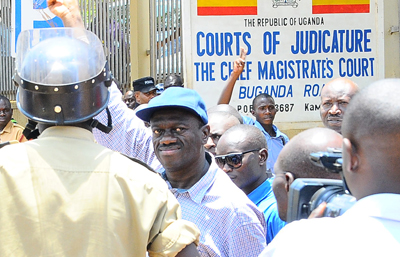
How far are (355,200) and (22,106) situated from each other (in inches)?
47.3

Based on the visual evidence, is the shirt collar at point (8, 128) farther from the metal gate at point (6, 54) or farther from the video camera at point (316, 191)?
the video camera at point (316, 191)

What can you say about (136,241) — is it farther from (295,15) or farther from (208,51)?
(295,15)

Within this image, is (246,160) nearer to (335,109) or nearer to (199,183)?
(199,183)

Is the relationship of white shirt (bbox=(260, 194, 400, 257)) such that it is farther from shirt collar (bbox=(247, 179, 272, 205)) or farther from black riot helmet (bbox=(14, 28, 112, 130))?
shirt collar (bbox=(247, 179, 272, 205))

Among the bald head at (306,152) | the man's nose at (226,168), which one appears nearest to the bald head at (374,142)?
the bald head at (306,152)

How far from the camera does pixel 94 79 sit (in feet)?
6.38

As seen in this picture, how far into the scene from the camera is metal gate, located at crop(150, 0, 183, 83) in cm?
804

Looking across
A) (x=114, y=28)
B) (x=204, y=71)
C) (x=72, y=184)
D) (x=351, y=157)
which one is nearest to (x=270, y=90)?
(x=204, y=71)

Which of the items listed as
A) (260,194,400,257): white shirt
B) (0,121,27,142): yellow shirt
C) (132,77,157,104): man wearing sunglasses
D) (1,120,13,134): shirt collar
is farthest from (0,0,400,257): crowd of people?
(1,120,13,134): shirt collar

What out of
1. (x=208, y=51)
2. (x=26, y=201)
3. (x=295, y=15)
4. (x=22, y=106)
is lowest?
(x=26, y=201)

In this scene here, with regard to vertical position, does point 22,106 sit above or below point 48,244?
above

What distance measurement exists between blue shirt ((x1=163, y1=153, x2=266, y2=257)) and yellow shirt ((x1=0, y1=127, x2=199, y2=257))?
48 cm

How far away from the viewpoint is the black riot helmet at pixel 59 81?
1.87m

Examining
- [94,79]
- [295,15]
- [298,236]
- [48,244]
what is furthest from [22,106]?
[295,15]
